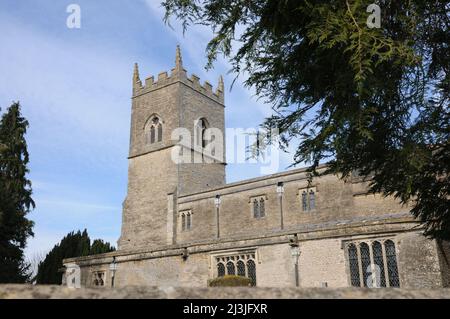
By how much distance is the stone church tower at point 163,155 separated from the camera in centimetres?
3209

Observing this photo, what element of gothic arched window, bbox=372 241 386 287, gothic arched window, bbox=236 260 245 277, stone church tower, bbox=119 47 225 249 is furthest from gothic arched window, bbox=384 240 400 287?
stone church tower, bbox=119 47 225 249

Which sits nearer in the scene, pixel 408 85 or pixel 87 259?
pixel 408 85

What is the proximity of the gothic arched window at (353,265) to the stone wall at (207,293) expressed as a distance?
1302 centimetres

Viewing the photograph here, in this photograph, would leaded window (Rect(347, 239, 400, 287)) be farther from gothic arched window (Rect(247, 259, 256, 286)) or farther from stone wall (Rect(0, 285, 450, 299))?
stone wall (Rect(0, 285, 450, 299))

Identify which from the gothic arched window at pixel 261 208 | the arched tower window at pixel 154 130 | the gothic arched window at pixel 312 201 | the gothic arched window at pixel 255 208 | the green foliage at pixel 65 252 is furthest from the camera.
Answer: the arched tower window at pixel 154 130

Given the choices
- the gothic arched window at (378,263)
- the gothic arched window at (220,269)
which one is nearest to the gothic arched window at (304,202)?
the gothic arched window at (220,269)

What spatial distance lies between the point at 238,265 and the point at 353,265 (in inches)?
182

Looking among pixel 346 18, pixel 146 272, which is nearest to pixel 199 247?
pixel 146 272

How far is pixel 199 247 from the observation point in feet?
59.1

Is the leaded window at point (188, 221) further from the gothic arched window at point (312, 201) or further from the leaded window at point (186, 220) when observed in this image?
the gothic arched window at point (312, 201)

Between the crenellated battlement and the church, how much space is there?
0.33ft

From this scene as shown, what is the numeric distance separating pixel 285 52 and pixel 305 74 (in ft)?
2.18

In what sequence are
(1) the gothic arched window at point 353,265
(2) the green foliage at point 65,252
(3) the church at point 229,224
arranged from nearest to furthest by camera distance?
(3) the church at point 229,224, (1) the gothic arched window at point 353,265, (2) the green foliage at point 65,252
